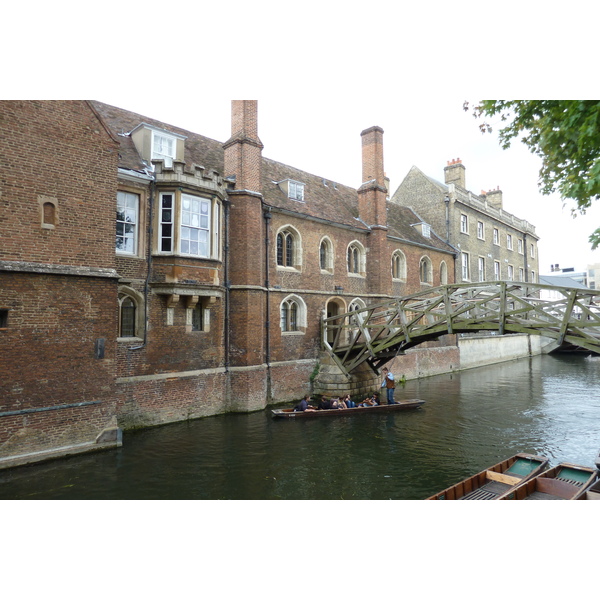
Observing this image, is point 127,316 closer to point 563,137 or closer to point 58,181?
point 58,181

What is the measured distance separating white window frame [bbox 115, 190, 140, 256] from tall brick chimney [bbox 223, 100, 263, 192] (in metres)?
3.81

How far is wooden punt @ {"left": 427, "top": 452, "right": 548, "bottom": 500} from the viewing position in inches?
298

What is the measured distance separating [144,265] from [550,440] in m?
13.0

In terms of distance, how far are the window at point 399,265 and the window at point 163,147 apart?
1299cm

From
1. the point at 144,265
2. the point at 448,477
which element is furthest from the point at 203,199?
the point at 448,477

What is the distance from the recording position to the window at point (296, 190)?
18672 millimetres

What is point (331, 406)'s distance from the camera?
1481 cm

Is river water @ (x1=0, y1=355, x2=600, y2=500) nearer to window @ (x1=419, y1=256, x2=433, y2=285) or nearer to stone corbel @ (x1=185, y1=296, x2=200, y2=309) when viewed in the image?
stone corbel @ (x1=185, y1=296, x2=200, y2=309)

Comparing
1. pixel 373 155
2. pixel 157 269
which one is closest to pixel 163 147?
pixel 157 269

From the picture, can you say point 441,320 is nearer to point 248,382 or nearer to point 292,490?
point 248,382

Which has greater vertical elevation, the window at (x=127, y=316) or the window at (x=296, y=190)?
the window at (x=296, y=190)

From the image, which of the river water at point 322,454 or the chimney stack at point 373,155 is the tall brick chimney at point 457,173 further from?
the river water at point 322,454

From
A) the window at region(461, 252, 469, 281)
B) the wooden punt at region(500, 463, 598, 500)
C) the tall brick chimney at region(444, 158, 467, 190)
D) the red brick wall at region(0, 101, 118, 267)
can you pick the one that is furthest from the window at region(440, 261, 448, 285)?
the red brick wall at region(0, 101, 118, 267)

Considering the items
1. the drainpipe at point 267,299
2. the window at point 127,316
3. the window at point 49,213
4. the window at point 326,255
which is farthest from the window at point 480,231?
the window at point 49,213
